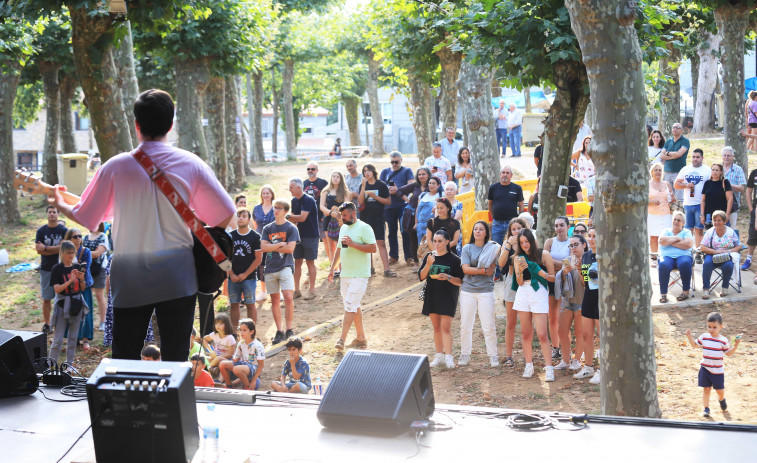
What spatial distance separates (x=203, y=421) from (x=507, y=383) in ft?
16.7

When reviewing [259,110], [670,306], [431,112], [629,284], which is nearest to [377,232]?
[670,306]

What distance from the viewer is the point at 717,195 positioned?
12.4 m

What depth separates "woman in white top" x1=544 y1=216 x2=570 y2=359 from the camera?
9.38 meters

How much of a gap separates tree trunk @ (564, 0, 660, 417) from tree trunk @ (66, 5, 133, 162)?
229 inches

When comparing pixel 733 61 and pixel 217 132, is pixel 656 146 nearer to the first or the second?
pixel 733 61

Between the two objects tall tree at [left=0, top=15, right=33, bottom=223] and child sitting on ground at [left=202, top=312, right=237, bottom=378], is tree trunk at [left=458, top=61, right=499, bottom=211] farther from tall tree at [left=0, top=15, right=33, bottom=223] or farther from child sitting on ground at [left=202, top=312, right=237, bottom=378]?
tall tree at [left=0, top=15, right=33, bottom=223]

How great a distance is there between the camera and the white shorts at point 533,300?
909 centimetres

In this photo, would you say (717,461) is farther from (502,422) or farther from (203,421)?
(203,421)

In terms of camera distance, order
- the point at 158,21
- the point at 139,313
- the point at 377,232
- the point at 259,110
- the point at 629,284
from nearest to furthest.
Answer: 1. the point at 139,313
2. the point at 629,284
3. the point at 158,21
4. the point at 377,232
5. the point at 259,110

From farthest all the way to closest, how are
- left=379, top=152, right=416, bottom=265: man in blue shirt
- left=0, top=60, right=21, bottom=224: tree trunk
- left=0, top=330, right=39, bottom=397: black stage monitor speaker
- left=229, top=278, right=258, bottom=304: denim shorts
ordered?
left=0, top=60, right=21, bottom=224: tree trunk → left=379, top=152, right=416, bottom=265: man in blue shirt → left=229, top=278, right=258, bottom=304: denim shorts → left=0, top=330, right=39, bottom=397: black stage monitor speaker

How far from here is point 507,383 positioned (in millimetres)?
8984

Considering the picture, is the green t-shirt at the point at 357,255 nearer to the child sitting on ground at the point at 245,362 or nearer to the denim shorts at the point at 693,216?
the child sitting on ground at the point at 245,362

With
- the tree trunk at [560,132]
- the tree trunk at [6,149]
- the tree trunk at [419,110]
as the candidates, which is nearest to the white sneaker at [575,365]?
the tree trunk at [560,132]

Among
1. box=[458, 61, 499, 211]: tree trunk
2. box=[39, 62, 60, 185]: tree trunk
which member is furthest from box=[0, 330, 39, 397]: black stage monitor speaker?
box=[39, 62, 60, 185]: tree trunk
